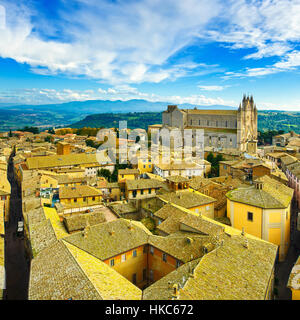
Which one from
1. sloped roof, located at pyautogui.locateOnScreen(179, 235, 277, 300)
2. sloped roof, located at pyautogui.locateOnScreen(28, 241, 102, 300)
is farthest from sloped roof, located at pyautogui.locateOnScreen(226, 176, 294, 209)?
sloped roof, located at pyautogui.locateOnScreen(28, 241, 102, 300)

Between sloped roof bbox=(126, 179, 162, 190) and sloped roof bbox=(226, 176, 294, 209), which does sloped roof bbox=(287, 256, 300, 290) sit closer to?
sloped roof bbox=(226, 176, 294, 209)

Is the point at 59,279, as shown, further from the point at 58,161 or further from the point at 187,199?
the point at 58,161

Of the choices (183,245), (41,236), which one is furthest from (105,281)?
(41,236)

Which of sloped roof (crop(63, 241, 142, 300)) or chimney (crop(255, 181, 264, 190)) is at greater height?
chimney (crop(255, 181, 264, 190))

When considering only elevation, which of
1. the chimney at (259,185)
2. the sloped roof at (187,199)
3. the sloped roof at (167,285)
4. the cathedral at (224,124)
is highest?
the cathedral at (224,124)

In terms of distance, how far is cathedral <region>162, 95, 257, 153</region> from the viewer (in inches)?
2876

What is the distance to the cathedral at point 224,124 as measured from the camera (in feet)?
240

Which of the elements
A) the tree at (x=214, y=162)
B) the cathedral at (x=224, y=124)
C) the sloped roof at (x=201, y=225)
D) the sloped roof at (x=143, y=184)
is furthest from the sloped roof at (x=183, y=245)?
the cathedral at (x=224, y=124)

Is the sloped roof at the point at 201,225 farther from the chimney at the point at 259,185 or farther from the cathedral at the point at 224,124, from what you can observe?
the cathedral at the point at 224,124

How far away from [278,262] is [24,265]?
70.4ft

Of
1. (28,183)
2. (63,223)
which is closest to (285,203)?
(63,223)

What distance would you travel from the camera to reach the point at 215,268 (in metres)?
13.2

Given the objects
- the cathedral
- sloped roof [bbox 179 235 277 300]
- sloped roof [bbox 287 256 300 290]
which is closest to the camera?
sloped roof [bbox 179 235 277 300]
